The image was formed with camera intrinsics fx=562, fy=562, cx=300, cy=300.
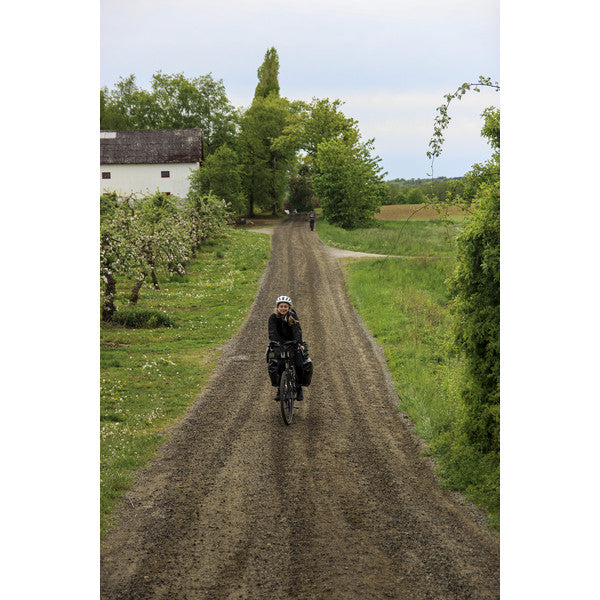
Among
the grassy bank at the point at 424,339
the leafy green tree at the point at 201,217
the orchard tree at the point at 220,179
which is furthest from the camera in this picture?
the orchard tree at the point at 220,179

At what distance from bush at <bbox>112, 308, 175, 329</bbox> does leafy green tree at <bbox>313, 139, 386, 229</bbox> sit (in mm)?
32117

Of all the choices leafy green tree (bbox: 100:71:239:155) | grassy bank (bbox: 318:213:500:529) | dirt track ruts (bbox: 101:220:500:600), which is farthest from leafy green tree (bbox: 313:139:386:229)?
dirt track ruts (bbox: 101:220:500:600)

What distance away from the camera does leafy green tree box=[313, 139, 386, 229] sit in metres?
49.3

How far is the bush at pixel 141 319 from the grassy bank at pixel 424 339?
23.7 ft

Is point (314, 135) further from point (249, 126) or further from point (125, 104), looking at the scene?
point (125, 104)

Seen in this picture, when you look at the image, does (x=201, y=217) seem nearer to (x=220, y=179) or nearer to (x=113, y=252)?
(x=220, y=179)

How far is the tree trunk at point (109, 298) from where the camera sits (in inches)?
727

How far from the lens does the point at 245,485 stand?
26.6 ft

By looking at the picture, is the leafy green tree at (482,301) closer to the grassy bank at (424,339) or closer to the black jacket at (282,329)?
the grassy bank at (424,339)

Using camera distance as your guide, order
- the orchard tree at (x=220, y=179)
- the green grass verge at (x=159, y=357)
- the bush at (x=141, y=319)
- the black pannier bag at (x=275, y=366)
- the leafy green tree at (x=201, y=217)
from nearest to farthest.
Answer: the green grass verge at (x=159, y=357), the black pannier bag at (x=275, y=366), the bush at (x=141, y=319), the leafy green tree at (x=201, y=217), the orchard tree at (x=220, y=179)

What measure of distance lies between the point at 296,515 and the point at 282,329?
14.4 feet

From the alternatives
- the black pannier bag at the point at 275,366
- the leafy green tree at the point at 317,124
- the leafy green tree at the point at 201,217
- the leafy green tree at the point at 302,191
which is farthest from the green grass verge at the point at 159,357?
the leafy green tree at the point at 302,191

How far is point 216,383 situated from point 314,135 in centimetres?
4926
